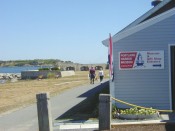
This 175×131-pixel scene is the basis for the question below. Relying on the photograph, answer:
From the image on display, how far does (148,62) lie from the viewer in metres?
15.5

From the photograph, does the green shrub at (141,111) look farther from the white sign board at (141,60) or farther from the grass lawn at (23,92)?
the grass lawn at (23,92)

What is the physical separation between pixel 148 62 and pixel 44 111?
18.1ft

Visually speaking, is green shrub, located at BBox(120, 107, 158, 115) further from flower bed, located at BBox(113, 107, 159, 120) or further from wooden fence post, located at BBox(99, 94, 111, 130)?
wooden fence post, located at BBox(99, 94, 111, 130)

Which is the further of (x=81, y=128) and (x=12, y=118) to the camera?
(x=12, y=118)

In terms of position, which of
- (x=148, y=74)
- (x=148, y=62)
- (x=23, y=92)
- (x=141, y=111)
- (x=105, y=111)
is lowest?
(x=23, y=92)

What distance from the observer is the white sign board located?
15.4 meters

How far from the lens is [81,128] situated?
12555mm

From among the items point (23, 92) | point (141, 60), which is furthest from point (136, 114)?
point (23, 92)

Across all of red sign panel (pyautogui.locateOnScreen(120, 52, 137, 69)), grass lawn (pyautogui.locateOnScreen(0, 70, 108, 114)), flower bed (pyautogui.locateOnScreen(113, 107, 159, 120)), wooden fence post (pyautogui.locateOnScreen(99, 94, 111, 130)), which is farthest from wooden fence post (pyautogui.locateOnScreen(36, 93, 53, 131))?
grass lawn (pyautogui.locateOnScreen(0, 70, 108, 114))

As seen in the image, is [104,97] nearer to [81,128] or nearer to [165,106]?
[81,128]

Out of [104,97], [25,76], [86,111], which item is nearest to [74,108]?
[86,111]

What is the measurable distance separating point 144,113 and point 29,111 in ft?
20.2

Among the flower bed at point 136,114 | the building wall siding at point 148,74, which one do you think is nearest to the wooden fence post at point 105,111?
the flower bed at point 136,114

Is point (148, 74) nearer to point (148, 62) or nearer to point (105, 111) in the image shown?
point (148, 62)
